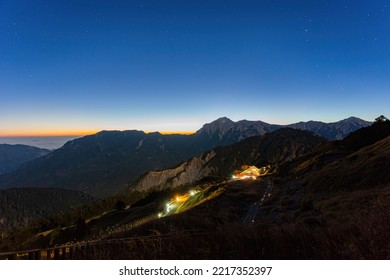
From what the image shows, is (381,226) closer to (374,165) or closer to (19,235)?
(374,165)

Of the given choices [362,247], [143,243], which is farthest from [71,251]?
[362,247]

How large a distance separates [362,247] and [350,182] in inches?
1438

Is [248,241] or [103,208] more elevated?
[248,241]

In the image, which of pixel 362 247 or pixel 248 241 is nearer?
pixel 362 247

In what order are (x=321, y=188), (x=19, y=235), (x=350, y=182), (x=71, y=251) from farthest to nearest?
1. (x=19, y=235)
2. (x=321, y=188)
3. (x=350, y=182)
4. (x=71, y=251)

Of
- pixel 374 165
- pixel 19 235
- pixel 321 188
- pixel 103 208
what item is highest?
pixel 374 165

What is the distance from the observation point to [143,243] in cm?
595

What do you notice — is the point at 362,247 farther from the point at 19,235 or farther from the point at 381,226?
the point at 19,235
